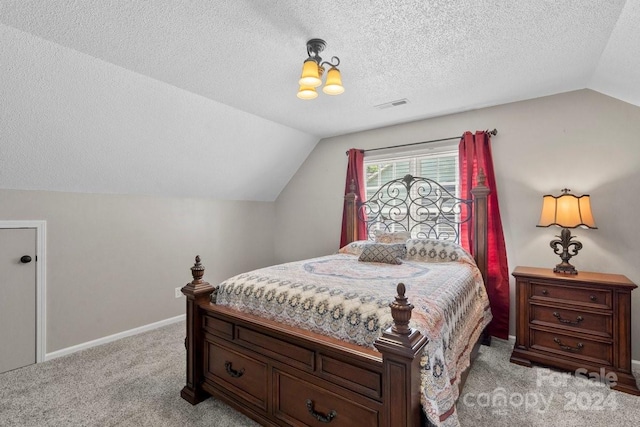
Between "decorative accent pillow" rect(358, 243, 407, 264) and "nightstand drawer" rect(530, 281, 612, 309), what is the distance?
1128 mm

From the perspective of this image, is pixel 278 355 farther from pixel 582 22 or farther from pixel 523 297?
pixel 582 22

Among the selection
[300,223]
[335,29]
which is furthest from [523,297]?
[300,223]

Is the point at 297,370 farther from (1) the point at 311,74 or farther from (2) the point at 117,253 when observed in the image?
(2) the point at 117,253

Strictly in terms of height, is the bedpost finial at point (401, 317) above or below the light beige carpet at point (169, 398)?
above

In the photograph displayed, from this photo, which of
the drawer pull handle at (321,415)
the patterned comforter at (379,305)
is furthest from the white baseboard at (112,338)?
the drawer pull handle at (321,415)

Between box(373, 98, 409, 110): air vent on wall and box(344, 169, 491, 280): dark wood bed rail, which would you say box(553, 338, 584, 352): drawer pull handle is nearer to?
box(344, 169, 491, 280): dark wood bed rail

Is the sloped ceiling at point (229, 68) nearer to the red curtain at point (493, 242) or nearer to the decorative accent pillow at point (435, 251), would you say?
the red curtain at point (493, 242)

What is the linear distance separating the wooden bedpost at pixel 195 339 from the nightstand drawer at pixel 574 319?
2.69m

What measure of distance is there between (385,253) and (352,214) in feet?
3.69

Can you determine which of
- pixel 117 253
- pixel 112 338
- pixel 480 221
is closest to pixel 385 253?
pixel 480 221

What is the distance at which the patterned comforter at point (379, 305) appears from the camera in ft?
4.78

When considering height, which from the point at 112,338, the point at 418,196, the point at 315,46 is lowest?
the point at 112,338

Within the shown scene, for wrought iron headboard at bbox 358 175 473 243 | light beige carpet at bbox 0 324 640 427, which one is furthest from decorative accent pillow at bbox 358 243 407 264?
light beige carpet at bbox 0 324 640 427

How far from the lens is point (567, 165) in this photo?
9.48 feet
